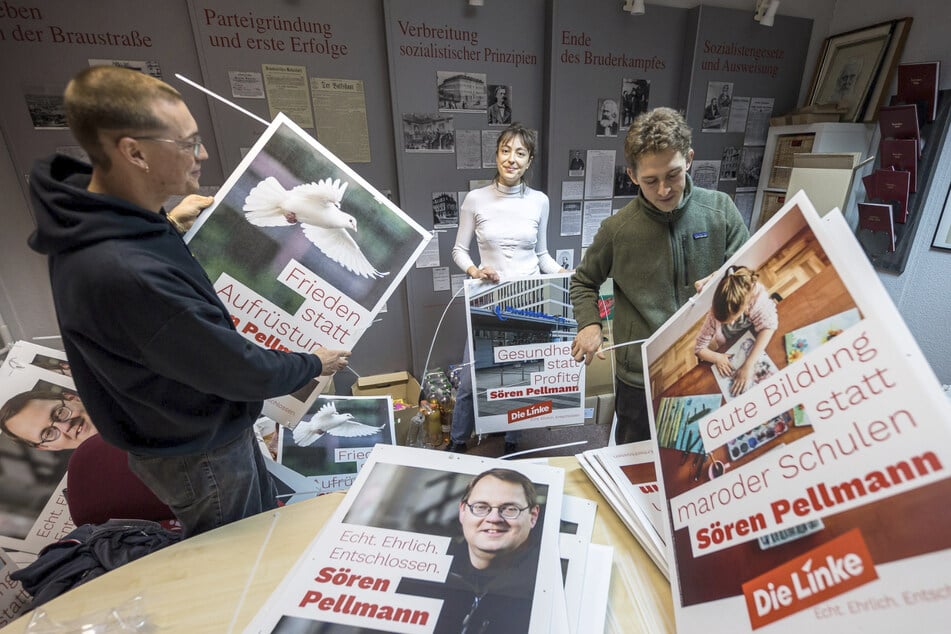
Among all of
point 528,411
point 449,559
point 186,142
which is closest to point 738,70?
point 528,411

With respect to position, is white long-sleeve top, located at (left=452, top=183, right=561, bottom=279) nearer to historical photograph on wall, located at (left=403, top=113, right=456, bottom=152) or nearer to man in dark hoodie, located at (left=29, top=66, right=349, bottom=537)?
historical photograph on wall, located at (left=403, top=113, right=456, bottom=152)

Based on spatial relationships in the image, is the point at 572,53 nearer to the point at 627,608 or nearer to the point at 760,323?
the point at 760,323

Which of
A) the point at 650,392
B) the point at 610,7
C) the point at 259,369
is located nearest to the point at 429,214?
the point at 610,7

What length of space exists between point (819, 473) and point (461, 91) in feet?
7.49

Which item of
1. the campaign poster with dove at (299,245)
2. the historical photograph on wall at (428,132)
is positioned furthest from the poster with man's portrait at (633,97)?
the campaign poster with dove at (299,245)

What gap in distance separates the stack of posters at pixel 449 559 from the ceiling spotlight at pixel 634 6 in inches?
97.4

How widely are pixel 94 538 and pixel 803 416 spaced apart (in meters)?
1.40

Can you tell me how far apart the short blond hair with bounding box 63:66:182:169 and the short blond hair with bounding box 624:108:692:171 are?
1045mm

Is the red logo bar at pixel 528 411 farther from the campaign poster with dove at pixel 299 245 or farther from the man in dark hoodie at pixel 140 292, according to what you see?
the man in dark hoodie at pixel 140 292

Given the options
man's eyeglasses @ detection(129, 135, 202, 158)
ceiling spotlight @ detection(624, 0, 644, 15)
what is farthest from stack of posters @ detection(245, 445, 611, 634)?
ceiling spotlight @ detection(624, 0, 644, 15)

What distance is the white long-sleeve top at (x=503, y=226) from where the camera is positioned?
79.3 inches

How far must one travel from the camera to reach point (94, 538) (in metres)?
0.96

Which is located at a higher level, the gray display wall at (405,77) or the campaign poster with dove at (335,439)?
the gray display wall at (405,77)

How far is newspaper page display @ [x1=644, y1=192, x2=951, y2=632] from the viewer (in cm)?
38
